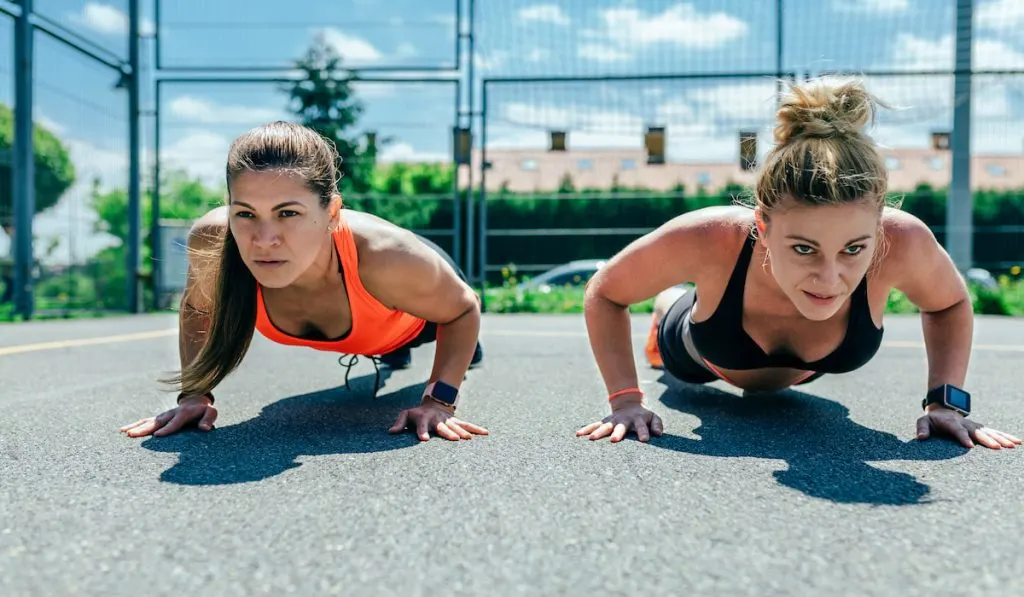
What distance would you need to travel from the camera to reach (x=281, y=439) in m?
1.80

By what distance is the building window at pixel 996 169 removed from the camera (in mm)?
8141

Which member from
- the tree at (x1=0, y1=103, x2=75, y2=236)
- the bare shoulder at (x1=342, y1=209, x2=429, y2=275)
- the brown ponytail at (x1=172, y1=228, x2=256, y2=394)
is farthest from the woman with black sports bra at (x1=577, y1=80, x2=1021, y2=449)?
the tree at (x1=0, y1=103, x2=75, y2=236)

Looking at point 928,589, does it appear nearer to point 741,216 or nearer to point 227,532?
point 227,532

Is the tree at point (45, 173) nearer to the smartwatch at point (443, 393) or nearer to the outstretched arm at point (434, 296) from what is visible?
the outstretched arm at point (434, 296)

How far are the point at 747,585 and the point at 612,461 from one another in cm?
66

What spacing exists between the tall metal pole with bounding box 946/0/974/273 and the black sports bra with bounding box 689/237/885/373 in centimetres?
648

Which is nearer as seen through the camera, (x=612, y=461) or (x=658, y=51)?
(x=612, y=461)

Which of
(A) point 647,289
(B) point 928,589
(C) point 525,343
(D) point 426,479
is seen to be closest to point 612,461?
(D) point 426,479

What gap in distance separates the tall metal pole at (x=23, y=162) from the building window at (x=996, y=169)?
958cm

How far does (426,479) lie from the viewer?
1.41 m

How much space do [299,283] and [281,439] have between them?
21.9 inches

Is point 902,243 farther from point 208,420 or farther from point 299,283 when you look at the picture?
point 208,420

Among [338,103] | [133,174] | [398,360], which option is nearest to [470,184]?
[338,103]

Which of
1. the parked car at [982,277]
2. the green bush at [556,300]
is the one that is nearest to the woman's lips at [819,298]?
the green bush at [556,300]
